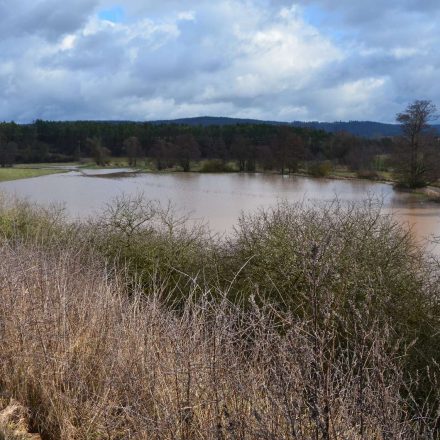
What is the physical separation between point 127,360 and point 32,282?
1.86 metres

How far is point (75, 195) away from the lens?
3972 centimetres

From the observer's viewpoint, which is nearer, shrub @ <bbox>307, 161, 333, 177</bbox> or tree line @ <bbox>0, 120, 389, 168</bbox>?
shrub @ <bbox>307, 161, 333, 177</bbox>

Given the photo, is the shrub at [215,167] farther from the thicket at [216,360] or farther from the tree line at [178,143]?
the thicket at [216,360]

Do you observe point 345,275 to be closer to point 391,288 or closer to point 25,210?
point 391,288

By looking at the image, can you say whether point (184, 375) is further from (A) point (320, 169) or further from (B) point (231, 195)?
(A) point (320, 169)

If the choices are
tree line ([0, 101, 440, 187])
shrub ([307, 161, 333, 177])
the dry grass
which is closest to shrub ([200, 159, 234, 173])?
tree line ([0, 101, 440, 187])

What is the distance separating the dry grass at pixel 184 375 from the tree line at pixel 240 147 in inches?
1729

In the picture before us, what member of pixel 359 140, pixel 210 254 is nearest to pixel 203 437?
pixel 210 254

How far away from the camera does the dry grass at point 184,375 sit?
3.25 m

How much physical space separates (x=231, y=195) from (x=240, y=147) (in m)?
31.5

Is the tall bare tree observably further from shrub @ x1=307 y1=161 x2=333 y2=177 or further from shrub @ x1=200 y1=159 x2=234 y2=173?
shrub @ x1=200 y1=159 x2=234 y2=173

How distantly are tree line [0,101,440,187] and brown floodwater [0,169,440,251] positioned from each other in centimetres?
364

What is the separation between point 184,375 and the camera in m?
4.17

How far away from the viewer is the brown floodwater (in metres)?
29.4
